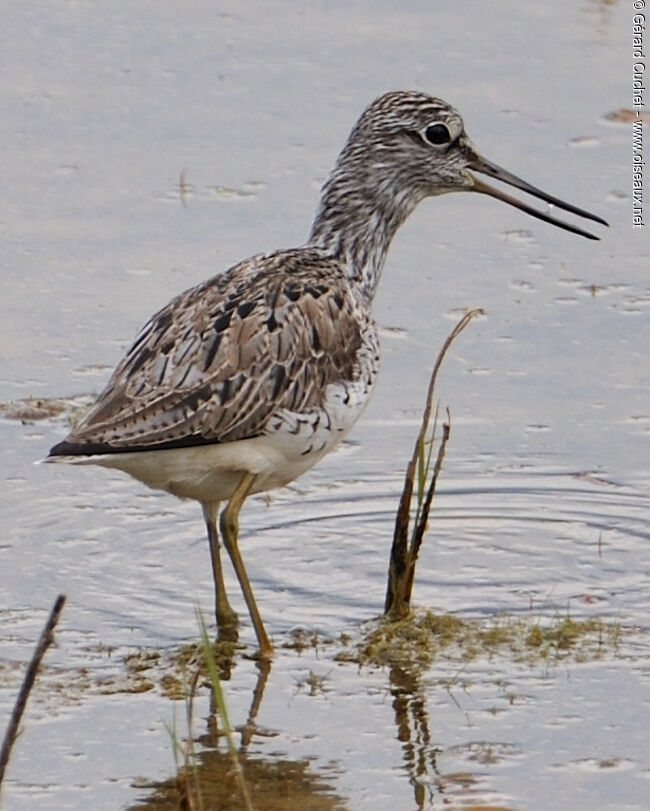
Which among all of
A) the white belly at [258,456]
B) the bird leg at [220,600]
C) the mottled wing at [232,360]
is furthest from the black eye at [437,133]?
the bird leg at [220,600]

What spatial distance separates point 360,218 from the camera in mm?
8922

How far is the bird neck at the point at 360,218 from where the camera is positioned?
882 centimetres

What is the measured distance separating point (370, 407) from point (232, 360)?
213cm

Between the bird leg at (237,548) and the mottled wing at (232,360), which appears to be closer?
the mottled wing at (232,360)

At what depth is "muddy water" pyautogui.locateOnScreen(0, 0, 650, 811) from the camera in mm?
7145

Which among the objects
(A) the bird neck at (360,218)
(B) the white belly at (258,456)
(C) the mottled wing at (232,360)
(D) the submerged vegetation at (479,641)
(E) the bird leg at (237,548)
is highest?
(A) the bird neck at (360,218)

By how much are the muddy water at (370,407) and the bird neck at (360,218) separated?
104cm

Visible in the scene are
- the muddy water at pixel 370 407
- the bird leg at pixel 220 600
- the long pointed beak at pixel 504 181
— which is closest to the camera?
the muddy water at pixel 370 407

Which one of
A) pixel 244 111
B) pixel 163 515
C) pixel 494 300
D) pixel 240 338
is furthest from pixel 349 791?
pixel 244 111

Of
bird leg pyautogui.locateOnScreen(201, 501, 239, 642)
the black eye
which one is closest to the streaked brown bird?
bird leg pyautogui.locateOnScreen(201, 501, 239, 642)

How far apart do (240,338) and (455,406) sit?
2180mm

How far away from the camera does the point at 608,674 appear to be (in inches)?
300

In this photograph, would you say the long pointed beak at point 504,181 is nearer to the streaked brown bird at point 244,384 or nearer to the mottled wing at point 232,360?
the streaked brown bird at point 244,384

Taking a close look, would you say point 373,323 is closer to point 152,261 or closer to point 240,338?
point 240,338
